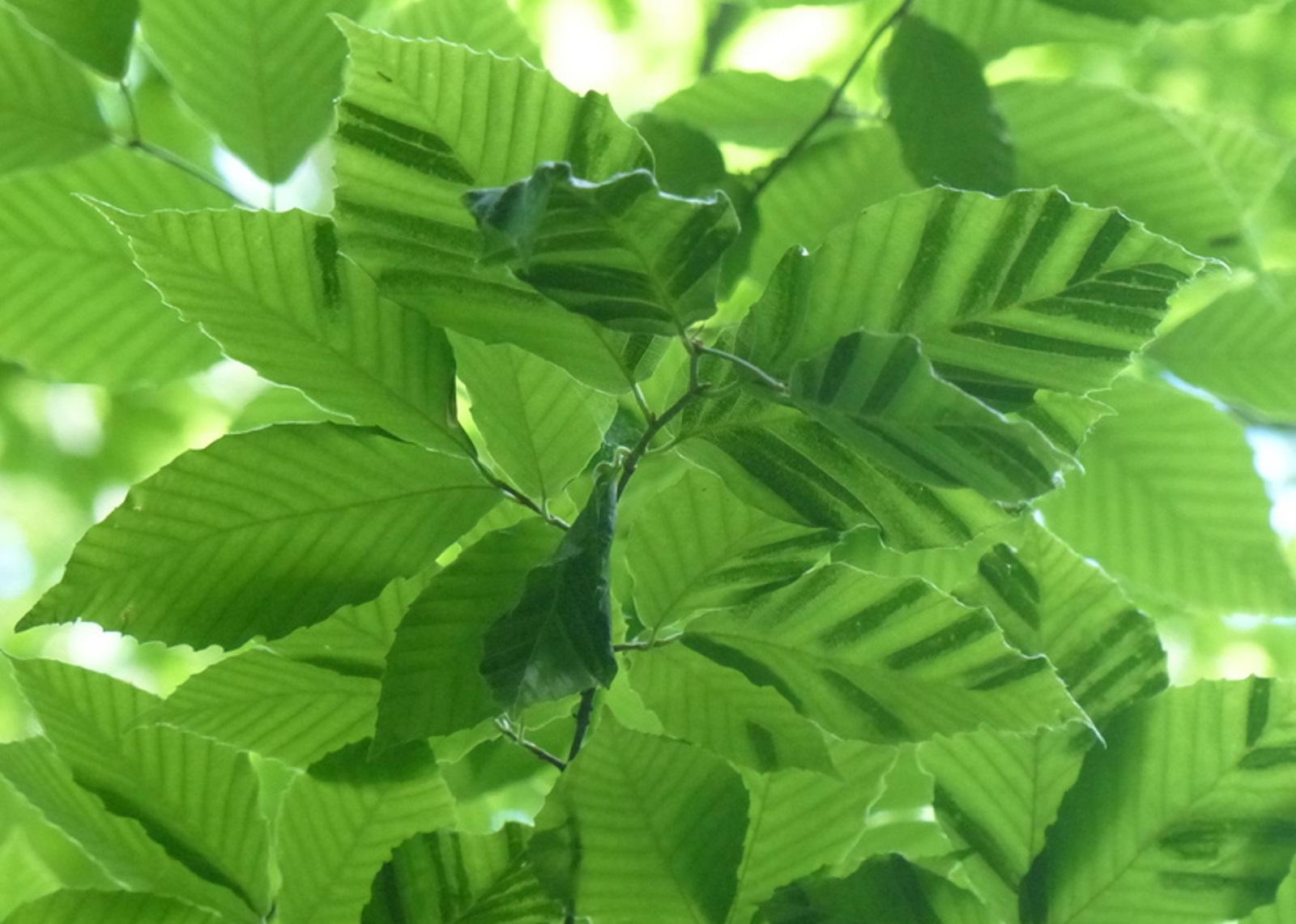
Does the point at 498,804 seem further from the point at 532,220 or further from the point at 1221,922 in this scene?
the point at 532,220

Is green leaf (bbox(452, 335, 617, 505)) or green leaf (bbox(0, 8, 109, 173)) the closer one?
green leaf (bbox(452, 335, 617, 505))

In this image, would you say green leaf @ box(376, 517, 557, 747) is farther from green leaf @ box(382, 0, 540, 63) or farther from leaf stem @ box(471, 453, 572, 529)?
green leaf @ box(382, 0, 540, 63)

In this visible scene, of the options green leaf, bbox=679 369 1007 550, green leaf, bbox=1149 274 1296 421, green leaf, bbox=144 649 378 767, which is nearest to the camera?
green leaf, bbox=679 369 1007 550

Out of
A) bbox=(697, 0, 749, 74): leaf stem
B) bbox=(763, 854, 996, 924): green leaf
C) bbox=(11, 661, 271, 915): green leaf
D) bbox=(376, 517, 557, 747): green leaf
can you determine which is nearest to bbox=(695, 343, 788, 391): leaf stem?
bbox=(376, 517, 557, 747): green leaf

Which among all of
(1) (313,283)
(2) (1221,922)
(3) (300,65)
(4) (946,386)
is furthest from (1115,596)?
(3) (300,65)

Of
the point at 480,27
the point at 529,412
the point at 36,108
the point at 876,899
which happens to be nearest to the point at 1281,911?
the point at 876,899

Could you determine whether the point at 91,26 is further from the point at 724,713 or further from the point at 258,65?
the point at 724,713
